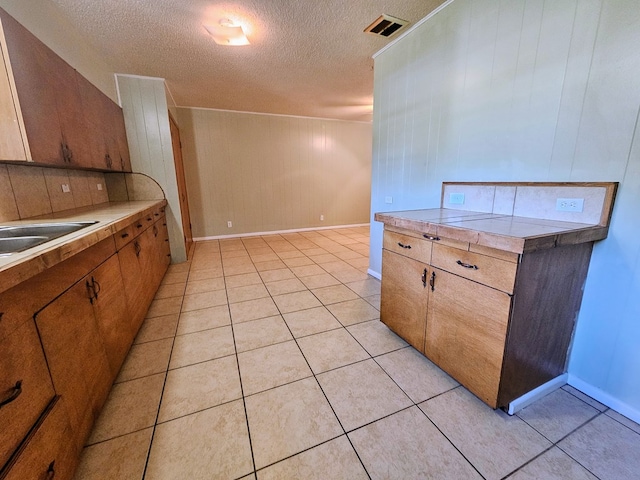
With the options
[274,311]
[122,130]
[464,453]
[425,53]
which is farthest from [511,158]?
[122,130]

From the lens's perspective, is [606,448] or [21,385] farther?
[606,448]

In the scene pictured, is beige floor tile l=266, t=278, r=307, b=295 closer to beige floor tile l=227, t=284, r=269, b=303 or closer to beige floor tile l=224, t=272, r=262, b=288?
beige floor tile l=227, t=284, r=269, b=303

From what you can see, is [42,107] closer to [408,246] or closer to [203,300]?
[203,300]

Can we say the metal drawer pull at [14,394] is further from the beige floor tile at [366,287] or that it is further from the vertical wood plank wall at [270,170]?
the vertical wood plank wall at [270,170]

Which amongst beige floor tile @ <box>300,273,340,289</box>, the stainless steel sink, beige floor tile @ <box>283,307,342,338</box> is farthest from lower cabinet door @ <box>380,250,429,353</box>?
the stainless steel sink

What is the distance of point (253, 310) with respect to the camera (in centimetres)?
239

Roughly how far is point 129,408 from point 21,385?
719 millimetres

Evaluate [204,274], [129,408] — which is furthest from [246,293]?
[129,408]

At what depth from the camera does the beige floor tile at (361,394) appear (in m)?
1.32

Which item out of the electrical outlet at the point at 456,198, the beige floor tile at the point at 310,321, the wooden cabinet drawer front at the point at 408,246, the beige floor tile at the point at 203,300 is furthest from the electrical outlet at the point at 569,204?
the beige floor tile at the point at 203,300

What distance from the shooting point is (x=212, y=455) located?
3.71 ft

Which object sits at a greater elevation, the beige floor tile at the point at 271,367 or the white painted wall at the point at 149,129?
the white painted wall at the point at 149,129

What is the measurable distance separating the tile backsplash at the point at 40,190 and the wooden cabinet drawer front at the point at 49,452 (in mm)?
1472

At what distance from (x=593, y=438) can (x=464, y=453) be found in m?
0.63
